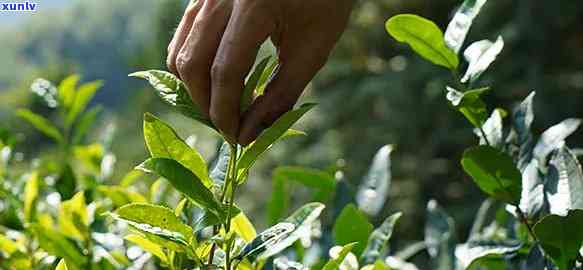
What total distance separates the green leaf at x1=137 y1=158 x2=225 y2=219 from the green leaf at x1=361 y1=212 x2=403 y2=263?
0.57ft

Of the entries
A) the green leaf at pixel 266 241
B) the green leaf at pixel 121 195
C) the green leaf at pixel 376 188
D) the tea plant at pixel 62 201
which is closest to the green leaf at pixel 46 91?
the tea plant at pixel 62 201

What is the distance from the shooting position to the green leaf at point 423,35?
0.51 meters

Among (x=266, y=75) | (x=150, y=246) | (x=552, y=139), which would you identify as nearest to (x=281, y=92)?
(x=266, y=75)

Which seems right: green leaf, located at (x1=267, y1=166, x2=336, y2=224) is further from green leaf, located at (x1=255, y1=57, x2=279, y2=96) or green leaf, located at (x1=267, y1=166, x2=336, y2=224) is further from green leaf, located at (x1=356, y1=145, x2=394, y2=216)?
green leaf, located at (x1=255, y1=57, x2=279, y2=96)

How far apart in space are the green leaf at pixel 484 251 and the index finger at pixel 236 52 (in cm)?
19

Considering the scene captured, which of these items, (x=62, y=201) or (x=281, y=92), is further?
(x=62, y=201)

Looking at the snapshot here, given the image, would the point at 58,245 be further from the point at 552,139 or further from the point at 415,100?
the point at 415,100

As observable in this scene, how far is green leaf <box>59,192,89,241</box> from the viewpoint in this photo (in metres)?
0.65

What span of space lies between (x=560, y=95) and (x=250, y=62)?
3.02 meters

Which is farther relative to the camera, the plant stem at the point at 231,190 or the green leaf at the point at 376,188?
the green leaf at the point at 376,188

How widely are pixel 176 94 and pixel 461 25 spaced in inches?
6.8

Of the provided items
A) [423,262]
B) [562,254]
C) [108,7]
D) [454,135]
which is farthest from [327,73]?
[108,7]

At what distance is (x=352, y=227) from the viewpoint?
59 centimetres

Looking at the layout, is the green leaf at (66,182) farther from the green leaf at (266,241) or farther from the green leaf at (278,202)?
the green leaf at (266,241)
